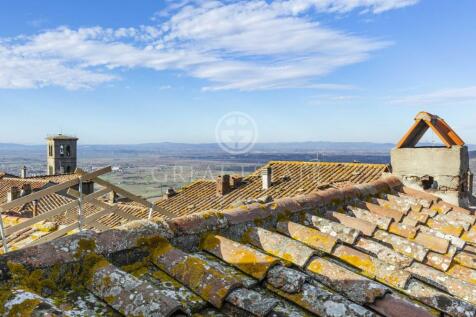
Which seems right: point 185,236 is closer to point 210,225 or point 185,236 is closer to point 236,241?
point 210,225

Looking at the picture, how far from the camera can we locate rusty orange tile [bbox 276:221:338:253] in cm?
375

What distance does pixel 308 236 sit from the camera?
3939 mm

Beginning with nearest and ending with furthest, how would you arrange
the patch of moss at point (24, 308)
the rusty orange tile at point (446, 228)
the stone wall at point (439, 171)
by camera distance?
1. the patch of moss at point (24, 308)
2. the rusty orange tile at point (446, 228)
3. the stone wall at point (439, 171)

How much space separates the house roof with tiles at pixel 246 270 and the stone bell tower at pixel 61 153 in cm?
5821

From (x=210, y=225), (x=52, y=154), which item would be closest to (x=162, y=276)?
(x=210, y=225)

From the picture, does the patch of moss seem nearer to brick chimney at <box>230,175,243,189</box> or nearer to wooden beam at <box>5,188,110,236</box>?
wooden beam at <box>5,188,110,236</box>

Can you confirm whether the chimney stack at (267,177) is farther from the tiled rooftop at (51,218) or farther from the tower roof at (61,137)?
the tower roof at (61,137)

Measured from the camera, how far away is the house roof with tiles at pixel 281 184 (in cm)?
1379

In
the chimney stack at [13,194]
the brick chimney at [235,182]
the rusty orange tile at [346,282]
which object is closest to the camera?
the rusty orange tile at [346,282]

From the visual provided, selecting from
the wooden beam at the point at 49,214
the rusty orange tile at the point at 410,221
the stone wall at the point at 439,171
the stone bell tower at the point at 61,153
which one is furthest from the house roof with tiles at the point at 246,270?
the stone bell tower at the point at 61,153

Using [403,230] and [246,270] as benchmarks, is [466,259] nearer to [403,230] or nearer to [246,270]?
[403,230]

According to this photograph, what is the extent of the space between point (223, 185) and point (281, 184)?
251 centimetres

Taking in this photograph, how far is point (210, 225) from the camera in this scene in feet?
12.2

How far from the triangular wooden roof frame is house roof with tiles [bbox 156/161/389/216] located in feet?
18.1
